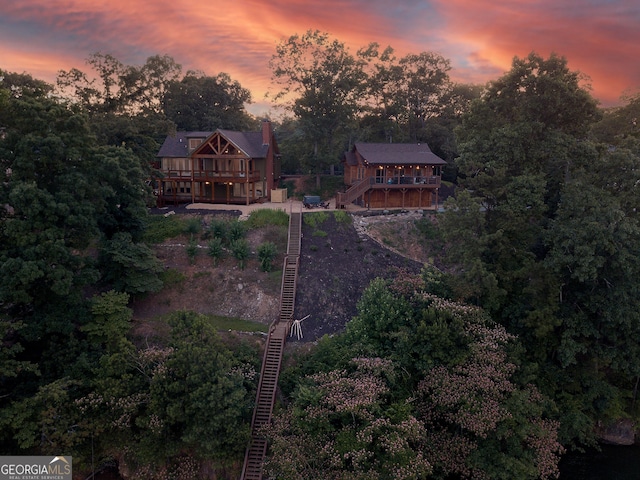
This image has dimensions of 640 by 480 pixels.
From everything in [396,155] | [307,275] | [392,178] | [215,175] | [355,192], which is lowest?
[307,275]

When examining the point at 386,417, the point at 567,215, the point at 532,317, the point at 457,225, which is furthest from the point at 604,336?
the point at 386,417

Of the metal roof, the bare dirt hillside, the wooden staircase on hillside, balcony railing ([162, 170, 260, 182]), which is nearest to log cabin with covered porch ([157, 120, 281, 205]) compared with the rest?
balcony railing ([162, 170, 260, 182])

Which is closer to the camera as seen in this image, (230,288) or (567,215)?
(567,215)

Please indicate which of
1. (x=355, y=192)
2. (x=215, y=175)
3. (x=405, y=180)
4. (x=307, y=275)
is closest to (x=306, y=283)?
(x=307, y=275)

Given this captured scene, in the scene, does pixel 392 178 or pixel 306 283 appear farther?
pixel 392 178

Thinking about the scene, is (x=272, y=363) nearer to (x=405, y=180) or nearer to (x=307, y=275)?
(x=307, y=275)

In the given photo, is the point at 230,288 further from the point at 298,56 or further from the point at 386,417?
the point at 298,56

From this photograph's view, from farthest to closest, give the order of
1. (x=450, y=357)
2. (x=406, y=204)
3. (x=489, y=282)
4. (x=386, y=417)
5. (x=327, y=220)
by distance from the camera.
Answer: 1. (x=406, y=204)
2. (x=327, y=220)
3. (x=489, y=282)
4. (x=450, y=357)
5. (x=386, y=417)
